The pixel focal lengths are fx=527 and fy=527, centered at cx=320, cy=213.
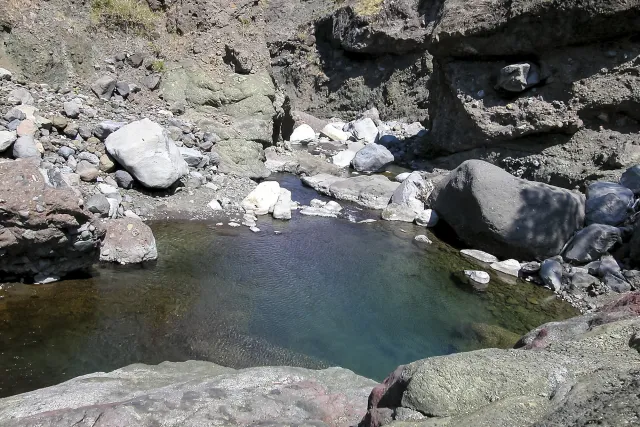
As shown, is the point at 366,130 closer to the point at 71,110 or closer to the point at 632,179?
the point at 632,179

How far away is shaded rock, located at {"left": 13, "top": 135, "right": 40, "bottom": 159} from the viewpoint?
28.8ft

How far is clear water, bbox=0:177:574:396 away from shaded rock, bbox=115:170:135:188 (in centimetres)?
121

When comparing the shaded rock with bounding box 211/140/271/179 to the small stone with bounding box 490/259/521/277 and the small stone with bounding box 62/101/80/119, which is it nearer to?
the small stone with bounding box 62/101/80/119

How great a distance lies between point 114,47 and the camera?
13273mm

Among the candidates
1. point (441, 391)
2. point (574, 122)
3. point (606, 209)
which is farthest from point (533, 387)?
point (574, 122)

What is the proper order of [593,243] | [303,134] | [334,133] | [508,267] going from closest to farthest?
1. [593,243]
2. [508,267]
3. [303,134]
4. [334,133]

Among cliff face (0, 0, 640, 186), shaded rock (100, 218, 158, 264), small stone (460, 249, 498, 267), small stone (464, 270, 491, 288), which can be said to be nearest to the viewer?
shaded rock (100, 218, 158, 264)

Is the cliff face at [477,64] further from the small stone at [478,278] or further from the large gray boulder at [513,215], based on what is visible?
the small stone at [478,278]

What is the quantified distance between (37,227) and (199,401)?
408 cm

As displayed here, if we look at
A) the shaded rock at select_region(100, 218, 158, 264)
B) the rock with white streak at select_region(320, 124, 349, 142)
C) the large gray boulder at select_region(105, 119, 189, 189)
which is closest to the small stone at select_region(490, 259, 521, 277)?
the shaded rock at select_region(100, 218, 158, 264)

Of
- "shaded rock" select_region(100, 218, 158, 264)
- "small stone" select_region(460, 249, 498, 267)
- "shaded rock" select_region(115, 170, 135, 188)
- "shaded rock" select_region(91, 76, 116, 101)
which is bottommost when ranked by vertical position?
"small stone" select_region(460, 249, 498, 267)

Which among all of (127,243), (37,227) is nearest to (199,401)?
(37,227)

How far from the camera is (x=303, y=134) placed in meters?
18.6

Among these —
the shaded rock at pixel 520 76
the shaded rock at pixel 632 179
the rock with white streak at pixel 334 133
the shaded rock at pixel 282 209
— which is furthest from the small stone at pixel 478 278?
the rock with white streak at pixel 334 133
